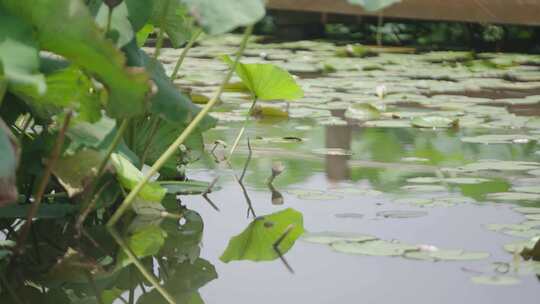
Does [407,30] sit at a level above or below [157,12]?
below

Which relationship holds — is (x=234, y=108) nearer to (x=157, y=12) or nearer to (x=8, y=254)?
(x=157, y=12)

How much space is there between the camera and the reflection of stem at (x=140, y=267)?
141 cm

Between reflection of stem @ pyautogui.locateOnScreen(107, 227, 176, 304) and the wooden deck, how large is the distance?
335 cm

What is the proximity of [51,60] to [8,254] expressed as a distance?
26 cm

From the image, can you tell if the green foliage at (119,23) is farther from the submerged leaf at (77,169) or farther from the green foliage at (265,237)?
the green foliage at (265,237)

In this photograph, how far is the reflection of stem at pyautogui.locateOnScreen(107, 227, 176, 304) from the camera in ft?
4.62

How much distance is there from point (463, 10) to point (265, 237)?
10.9 feet

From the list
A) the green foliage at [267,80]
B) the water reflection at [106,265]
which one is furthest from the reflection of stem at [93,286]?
the green foliage at [267,80]

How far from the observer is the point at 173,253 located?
1.63 m

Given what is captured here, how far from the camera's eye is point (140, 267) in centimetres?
150

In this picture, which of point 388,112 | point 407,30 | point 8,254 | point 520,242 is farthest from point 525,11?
point 8,254

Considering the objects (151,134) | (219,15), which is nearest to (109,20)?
(219,15)

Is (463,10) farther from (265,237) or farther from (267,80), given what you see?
(265,237)

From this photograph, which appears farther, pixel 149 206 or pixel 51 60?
pixel 149 206
